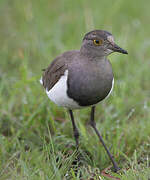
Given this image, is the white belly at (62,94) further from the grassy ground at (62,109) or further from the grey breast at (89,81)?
the grassy ground at (62,109)

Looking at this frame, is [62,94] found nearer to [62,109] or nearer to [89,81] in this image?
[89,81]

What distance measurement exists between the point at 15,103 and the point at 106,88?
1.63 m

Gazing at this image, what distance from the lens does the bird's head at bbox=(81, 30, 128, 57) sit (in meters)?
3.19

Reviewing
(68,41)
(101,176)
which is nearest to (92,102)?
(101,176)

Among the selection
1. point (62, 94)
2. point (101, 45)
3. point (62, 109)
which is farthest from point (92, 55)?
point (62, 109)

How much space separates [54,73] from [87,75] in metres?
0.47

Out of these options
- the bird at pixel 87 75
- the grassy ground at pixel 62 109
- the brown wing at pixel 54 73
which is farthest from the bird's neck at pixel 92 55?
the grassy ground at pixel 62 109

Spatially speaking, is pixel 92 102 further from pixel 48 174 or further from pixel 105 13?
pixel 105 13

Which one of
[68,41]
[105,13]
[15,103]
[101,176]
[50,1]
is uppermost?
[50,1]

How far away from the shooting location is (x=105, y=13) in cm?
607

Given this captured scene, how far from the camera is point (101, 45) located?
10.5ft

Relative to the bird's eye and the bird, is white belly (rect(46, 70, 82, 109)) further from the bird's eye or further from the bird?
the bird's eye

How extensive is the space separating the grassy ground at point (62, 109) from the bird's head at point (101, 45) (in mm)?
859

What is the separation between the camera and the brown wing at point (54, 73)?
333 centimetres
